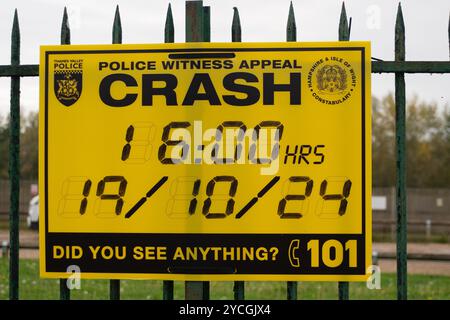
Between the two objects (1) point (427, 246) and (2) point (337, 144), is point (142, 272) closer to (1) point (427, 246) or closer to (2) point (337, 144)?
(2) point (337, 144)

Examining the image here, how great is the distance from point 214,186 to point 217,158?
0.15 meters

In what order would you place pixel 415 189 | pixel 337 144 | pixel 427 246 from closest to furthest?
pixel 337 144 < pixel 427 246 < pixel 415 189

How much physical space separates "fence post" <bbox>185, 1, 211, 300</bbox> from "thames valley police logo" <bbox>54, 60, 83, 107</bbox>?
0.62 meters

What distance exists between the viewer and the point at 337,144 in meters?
3.66

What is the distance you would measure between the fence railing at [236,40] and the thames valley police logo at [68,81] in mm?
151

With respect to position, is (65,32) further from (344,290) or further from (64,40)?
(344,290)

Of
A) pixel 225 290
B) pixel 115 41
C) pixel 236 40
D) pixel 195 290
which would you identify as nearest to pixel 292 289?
pixel 195 290

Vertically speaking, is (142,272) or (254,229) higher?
(254,229)

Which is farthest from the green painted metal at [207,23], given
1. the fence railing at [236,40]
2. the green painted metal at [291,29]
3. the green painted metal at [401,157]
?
the green painted metal at [401,157]

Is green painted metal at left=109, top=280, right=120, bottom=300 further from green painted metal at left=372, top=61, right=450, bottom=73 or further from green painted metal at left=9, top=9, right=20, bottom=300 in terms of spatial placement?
green painted metal at left=372, top=61, right=450, bottom=73

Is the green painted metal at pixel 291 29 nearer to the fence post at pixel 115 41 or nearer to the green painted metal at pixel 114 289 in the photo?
the fence post at pixel 115 41

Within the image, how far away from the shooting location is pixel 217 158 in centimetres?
371
